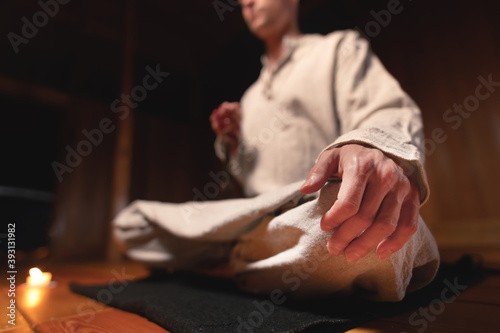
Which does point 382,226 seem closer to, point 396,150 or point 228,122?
point 396,150

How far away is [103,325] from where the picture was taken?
526 mm

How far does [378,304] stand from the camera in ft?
1.85

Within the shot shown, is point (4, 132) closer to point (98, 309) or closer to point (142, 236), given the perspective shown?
point (142, 236)

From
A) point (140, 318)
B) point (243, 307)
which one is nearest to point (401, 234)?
point (243, 307)

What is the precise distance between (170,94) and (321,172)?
3.39 m

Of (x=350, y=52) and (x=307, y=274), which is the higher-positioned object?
(x=350, y=52)

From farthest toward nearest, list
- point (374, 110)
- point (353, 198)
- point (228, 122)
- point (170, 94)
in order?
point (170, 94) < point (228, 122) < point (374, 110) < point (353, 198)

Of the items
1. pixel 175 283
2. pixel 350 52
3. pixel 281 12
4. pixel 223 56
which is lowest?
pixel 175 283

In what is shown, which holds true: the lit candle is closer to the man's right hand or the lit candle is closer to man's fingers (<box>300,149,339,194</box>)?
the man's right hand

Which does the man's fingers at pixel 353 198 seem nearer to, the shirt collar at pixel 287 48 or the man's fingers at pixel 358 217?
the man's fingers at pixel 358 217

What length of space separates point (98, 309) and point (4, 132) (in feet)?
9.99

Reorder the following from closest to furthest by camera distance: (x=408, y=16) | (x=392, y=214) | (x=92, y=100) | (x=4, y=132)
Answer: (x=392, y=214) < (x=408, y=16) < (x=4, y=132) < (x=92, y=100)

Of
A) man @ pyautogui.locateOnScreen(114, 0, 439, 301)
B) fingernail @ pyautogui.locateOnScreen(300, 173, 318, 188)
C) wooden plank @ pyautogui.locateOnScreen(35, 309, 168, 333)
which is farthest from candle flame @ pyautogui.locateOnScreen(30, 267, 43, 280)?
fingernail @ pyautogui.locateOnScreen(300, 173, 318, 188)

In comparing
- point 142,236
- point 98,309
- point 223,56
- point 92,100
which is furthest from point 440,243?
point 92,100
